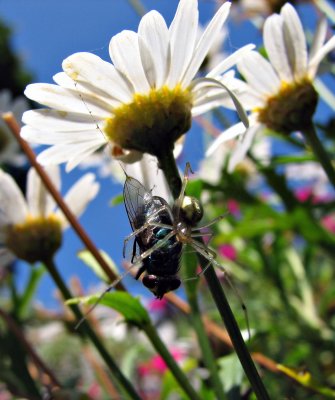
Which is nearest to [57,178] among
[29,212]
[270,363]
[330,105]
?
[29,212]

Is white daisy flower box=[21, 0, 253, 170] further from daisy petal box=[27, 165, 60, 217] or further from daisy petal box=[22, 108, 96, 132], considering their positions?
daisy petal box=[27, 165, 60, 217]

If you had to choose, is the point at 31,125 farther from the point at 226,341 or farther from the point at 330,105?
the point at 330,105

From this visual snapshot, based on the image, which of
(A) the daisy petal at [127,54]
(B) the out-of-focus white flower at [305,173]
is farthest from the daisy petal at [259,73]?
(B) the out-of-focus white flower at [305,173]

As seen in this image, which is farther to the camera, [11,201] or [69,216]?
[11,201]

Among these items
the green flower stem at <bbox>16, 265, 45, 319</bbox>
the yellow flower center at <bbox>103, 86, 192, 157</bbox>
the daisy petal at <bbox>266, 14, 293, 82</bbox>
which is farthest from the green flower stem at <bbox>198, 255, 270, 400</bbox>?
the green flower stem at <bbox>16, 265, 45, 319</bbox>

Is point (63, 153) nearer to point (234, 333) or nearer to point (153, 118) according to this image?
point (153, 118)

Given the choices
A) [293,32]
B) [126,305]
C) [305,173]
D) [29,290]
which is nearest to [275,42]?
[293,32]
